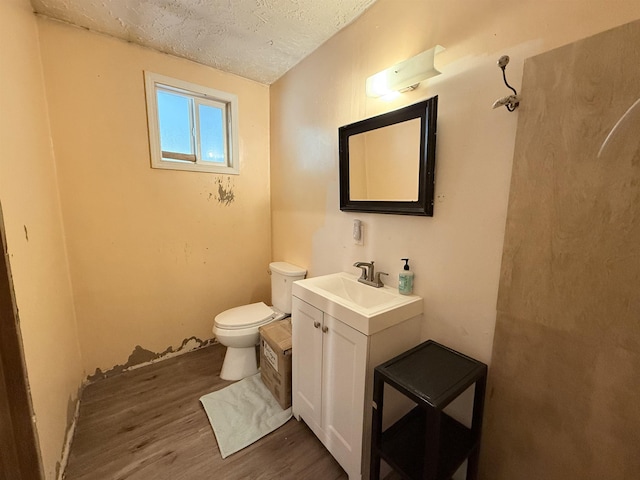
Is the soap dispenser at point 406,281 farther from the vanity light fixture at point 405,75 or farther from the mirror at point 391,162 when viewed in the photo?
the vanity light fixture at point 405,75

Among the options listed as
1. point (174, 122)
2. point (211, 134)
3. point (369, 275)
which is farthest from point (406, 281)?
point (174, 122)

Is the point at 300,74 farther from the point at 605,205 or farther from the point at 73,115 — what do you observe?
the point at 605,205

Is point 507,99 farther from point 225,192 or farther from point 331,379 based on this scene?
point 225,192

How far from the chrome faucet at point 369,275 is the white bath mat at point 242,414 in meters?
0.98

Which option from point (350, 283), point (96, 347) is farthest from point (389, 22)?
point (96, 347)

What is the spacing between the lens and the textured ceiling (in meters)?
1.43

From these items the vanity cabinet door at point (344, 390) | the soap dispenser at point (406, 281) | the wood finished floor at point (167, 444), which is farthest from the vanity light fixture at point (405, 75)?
the wood finished floor at point (167, 444)

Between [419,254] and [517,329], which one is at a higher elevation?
[419,254]

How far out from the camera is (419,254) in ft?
4.27

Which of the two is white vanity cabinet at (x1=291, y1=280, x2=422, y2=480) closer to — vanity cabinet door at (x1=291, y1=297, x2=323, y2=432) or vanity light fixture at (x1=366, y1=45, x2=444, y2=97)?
vanity cabinet door at (x1=291, y1=297, x2=323, y2=432)

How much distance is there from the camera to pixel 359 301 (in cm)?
150

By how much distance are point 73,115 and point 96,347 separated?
1598 millimetres

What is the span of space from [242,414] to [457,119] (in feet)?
6.57

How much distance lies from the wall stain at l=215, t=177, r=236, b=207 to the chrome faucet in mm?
1382
